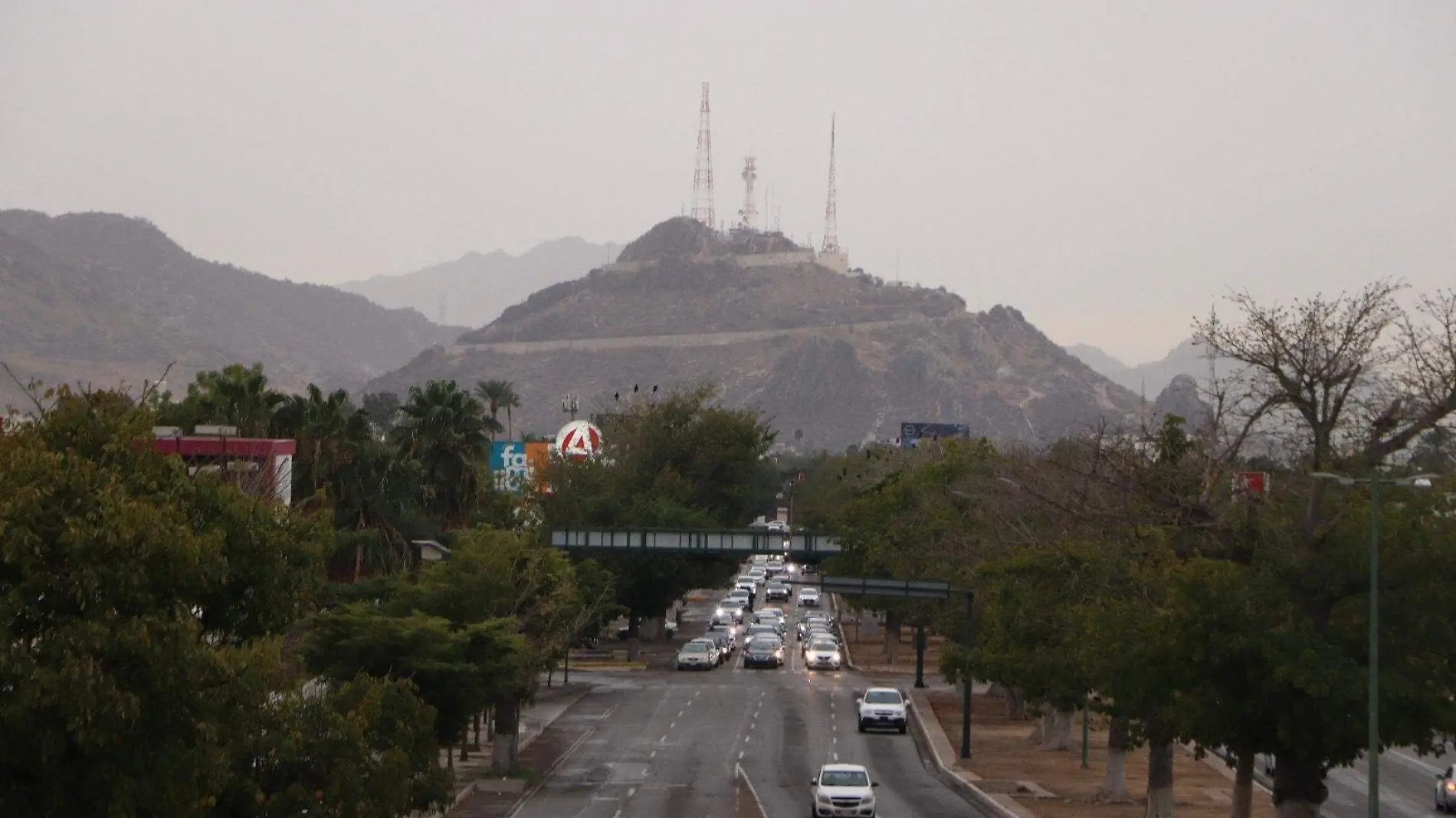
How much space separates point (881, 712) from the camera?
57719 millimetres

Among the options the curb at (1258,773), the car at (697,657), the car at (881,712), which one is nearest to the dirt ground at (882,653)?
the car at (697,657)

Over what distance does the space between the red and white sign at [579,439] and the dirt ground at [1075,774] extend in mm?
50877

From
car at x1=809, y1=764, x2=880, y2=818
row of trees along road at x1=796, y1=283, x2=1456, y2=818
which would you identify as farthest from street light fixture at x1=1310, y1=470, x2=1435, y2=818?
car at x1=809, y1=764, x2=880, y2=818

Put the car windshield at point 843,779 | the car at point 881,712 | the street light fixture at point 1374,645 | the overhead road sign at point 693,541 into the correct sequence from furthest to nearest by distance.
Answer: the overhead road sign at point 693,541 < the car at point 881,712 < the car windshield at point 843,779 < the street light fixture at point 1374,645

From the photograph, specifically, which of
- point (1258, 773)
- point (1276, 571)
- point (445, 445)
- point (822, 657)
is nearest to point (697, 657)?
point (822, 657)

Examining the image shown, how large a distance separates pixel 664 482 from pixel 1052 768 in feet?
158

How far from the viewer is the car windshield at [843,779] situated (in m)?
38.5

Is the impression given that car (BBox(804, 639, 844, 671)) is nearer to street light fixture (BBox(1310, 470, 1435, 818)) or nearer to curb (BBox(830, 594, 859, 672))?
curb (BBox(830, 594, 859, 672))

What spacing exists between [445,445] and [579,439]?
4671 cm

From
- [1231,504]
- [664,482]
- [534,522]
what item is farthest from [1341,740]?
[664,482]

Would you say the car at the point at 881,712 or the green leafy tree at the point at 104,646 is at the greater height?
the green leafy tree at the point at 104,646

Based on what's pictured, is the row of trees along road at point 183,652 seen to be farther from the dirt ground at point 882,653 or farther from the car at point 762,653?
the car at point 762,653

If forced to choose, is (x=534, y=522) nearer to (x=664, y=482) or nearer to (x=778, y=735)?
(x=664, y=482)

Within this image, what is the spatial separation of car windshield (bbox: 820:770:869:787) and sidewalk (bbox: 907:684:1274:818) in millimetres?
3416
